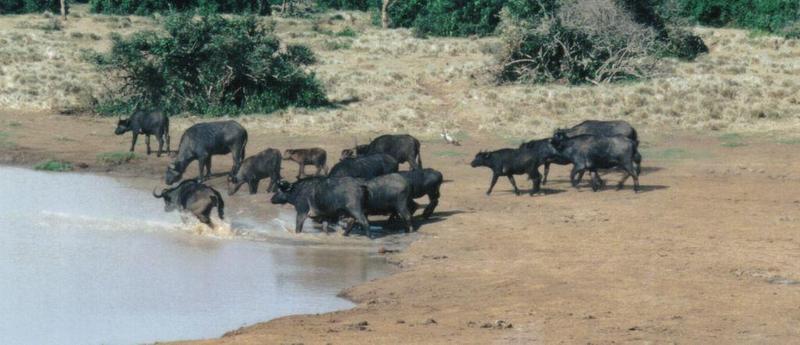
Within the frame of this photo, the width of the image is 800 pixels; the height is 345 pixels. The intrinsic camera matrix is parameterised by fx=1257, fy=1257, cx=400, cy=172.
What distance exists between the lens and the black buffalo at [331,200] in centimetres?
1753

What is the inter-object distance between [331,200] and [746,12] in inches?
1641

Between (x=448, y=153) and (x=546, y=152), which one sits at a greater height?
(x=546, y=152)

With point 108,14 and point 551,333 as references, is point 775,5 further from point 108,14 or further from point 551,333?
point 551,333

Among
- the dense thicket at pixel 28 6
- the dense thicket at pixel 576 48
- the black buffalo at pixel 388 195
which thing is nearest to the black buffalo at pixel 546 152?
the black buffalo at pixel 388 195

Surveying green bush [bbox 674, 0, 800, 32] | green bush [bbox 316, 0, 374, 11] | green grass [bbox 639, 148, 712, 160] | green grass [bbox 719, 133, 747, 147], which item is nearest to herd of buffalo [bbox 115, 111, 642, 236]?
green grass [bbox 639, 148, 712, 160]

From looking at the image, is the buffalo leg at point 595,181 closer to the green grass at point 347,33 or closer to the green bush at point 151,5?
the green grass at point 347,33

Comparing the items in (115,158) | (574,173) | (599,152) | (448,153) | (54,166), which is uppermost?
(599,152)

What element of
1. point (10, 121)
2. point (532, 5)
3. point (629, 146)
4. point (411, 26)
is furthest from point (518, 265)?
point (411, 26)

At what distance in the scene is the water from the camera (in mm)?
13000

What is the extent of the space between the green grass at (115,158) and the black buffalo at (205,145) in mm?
→ 2608

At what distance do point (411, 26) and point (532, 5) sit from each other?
21.1 meters

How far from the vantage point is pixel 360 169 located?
1970 centimetres

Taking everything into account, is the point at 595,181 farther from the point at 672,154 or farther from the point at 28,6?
the point at 28,6

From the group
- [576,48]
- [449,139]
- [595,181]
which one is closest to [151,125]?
[449,139]
